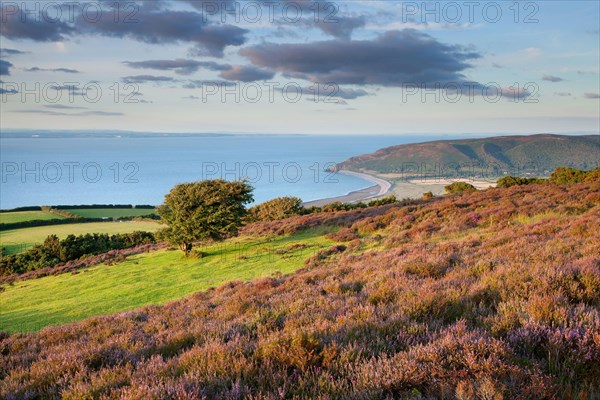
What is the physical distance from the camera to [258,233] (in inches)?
1326

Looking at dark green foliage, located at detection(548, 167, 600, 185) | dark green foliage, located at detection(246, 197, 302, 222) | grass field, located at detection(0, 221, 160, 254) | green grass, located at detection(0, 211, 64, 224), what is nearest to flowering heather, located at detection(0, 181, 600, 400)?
dark green foliage, located at detection(548, 167, 600, 185)

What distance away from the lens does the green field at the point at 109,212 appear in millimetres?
82250

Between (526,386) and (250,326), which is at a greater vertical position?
(526,386)

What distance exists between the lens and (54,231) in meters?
61.6

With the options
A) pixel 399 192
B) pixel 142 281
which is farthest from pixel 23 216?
pixel 399 192

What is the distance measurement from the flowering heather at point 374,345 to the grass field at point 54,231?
5234cm

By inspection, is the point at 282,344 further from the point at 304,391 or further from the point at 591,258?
the point at 591,258

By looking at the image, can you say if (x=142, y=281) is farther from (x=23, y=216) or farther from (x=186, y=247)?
(x=23, y=216)

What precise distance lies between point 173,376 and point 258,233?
96.8 ft

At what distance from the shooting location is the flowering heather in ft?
12.0

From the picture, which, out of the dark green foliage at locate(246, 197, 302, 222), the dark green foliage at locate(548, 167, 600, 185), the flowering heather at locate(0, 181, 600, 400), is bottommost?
the dark green foliage at locate(246, 197, 302, 222)

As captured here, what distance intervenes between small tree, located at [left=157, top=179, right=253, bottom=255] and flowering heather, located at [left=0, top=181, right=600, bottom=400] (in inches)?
692

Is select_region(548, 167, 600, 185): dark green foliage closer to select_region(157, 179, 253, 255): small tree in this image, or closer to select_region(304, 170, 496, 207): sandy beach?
select_region(157, 179, 253, 255): small tree

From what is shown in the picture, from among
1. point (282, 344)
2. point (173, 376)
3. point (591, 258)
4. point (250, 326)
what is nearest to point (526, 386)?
point (282, 344)
